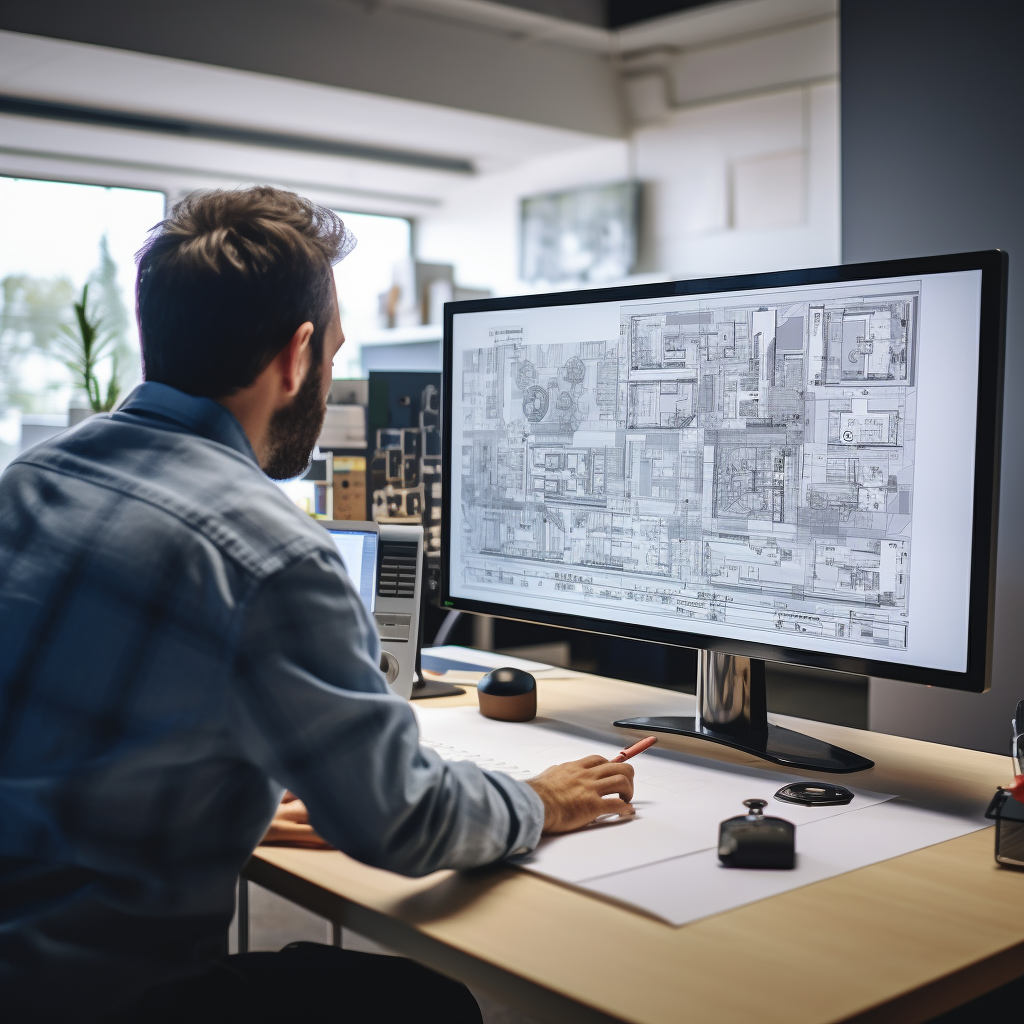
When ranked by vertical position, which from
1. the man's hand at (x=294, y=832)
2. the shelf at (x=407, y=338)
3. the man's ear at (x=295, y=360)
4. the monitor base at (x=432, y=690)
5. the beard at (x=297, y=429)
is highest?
the shelf at (x=407, y=338)

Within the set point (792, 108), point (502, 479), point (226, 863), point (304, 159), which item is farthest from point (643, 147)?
point (226, 863)

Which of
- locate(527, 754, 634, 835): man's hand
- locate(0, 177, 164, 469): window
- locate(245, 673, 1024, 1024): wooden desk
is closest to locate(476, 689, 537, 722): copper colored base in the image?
locate(527, 754, 634, 835): man's hand

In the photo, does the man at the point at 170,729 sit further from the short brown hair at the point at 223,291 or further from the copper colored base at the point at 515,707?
the copper colored base at the point at 515,707

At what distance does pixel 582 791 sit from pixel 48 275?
16.2 ft

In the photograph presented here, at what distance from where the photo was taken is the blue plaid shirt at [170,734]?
0.75 metres

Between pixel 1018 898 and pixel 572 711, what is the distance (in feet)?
2.27

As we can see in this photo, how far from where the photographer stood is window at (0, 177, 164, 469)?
5066mm

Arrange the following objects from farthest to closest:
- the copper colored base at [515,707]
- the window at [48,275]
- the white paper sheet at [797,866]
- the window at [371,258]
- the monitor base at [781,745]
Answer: the window at [371,258]
the window at [48,275]
the copper colored base at [515,707]
the monitor base at [781,745]
the white paper sheet at [797,866]

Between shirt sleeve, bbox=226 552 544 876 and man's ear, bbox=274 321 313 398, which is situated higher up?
man's ear, bbox=274 321 313 398

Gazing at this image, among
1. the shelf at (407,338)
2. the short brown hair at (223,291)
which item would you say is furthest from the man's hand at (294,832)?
the shelf at (407,338)

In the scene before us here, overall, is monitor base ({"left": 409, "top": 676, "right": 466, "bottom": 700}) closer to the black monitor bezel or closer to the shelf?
the black monitor bezel

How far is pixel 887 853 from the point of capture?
0.93 metres

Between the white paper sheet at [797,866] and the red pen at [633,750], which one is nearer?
the white paper sheet at [797,866]

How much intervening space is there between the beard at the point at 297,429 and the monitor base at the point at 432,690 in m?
0.57
